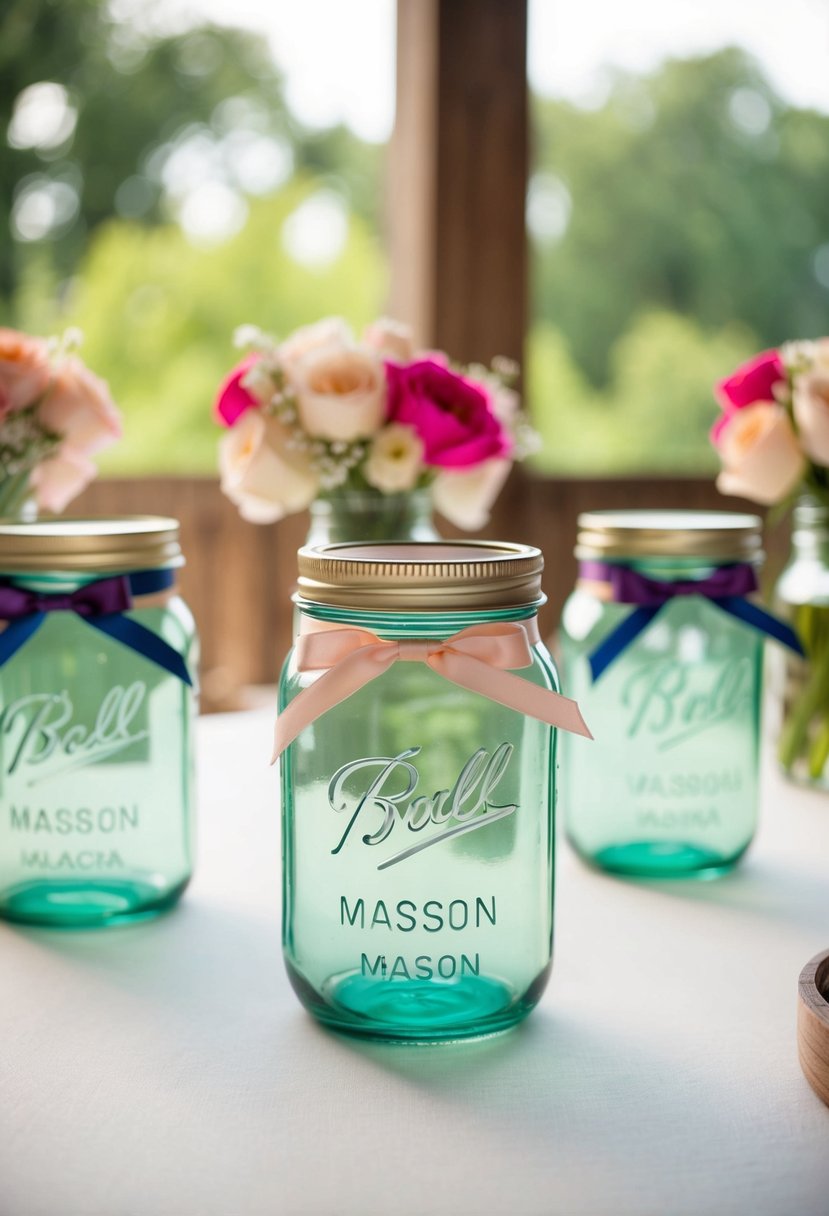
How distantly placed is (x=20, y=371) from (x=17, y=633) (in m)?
0.32

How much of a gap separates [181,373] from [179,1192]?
103 inches

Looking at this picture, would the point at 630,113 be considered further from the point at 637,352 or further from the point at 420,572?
the point at 420,572

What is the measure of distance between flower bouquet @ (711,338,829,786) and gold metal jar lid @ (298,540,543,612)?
0.57m

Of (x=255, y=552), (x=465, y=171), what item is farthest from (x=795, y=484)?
(x=255, y=552)

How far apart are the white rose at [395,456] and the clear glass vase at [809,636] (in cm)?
38

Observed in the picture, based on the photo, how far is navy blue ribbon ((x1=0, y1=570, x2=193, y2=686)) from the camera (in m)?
0.82

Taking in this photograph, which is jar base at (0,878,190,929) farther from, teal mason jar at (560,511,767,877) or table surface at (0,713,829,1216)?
teal mason jar at (560,511,767,877)

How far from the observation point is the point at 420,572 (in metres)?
0.65

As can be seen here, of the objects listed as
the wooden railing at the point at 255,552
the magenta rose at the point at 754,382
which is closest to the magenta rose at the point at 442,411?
the magenta rose at the point at 754,382

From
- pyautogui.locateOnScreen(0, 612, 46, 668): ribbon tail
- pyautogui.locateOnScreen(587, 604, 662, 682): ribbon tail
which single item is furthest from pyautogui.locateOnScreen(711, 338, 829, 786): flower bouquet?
pyautogui.locateOnScreen(0, 612, 46, 668): ribbon tail

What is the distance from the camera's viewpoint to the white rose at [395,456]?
115cm

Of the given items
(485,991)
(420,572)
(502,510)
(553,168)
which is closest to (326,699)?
(420,572)

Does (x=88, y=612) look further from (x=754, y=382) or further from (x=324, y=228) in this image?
(x=324, y=228)

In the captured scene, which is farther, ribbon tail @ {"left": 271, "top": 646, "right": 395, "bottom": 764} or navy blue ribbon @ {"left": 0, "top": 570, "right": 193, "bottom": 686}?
navy blue ribbon @ {"left": 0, "top": 570, "right": 193, "bottom": 686}
